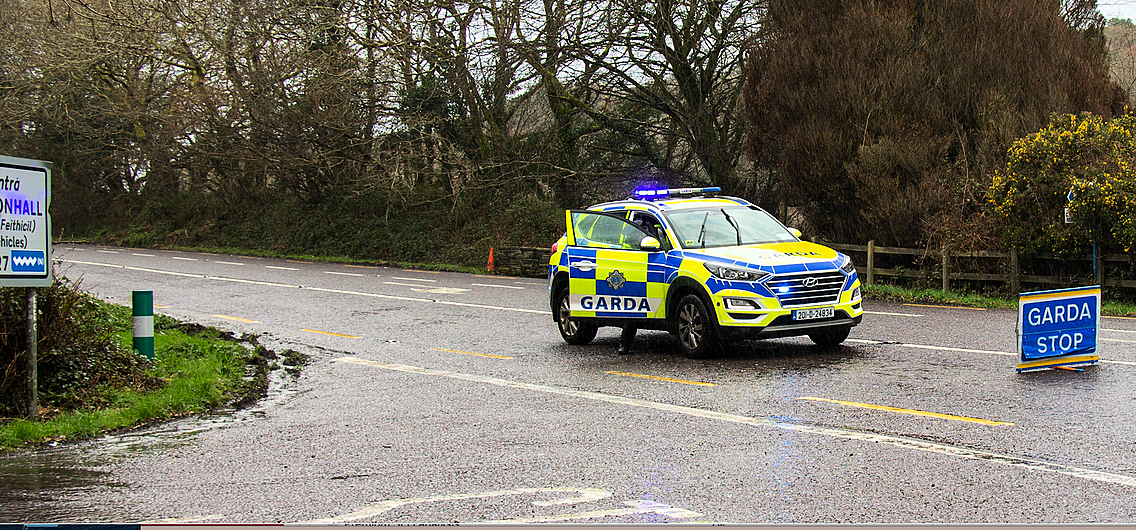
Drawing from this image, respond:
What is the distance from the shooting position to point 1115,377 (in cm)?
1028

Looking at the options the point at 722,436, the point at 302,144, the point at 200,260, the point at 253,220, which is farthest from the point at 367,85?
the point at 722,436

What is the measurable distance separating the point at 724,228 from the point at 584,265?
1.79 metres

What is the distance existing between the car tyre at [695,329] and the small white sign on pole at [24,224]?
643cm

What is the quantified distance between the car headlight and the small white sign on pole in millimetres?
6518

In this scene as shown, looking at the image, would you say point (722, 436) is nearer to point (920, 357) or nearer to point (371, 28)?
point (920, 357)

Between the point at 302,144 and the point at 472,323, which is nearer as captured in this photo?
the point at 472,323

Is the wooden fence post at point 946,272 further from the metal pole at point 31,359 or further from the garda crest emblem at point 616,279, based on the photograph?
the metal pole at point 31,359

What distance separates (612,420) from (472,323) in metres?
8.29

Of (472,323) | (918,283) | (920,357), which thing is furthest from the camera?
(918,283)

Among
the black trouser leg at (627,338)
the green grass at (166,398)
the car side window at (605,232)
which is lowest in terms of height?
the green grass at (166,398)

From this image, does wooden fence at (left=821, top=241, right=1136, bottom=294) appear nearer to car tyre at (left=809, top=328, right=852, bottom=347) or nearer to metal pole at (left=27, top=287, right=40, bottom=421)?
car tyre at (left=809, top=328, right=852, bottom=347)

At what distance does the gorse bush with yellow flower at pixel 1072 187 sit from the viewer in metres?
18.0

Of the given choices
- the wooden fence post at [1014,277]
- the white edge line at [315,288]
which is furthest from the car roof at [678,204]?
the wooden fence post at [1014,277]

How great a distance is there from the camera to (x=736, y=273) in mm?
11797
